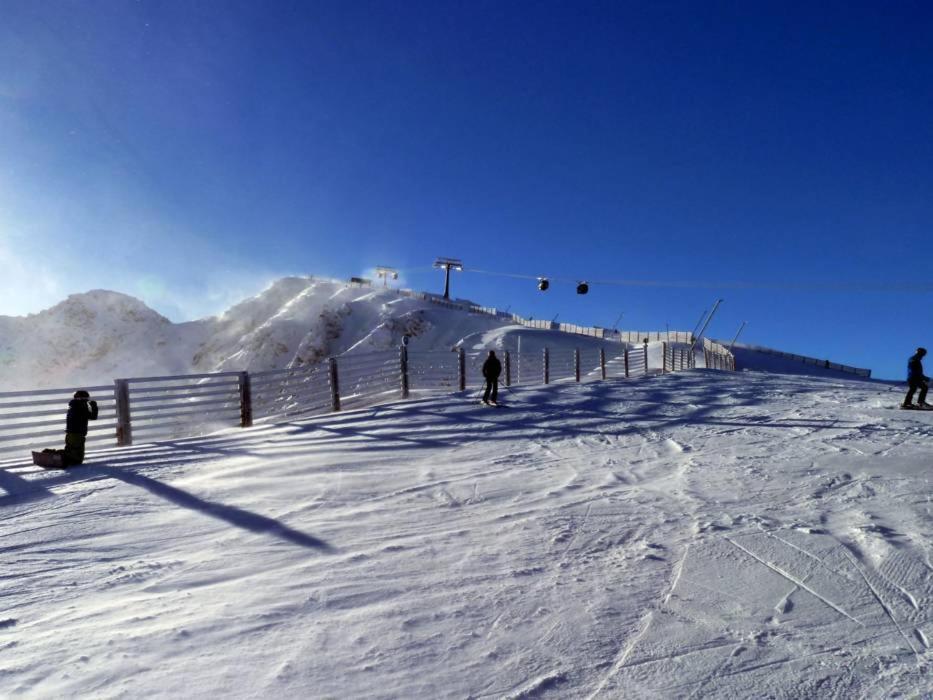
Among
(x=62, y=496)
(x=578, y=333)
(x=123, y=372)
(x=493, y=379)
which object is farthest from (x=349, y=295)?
(x=62, y=496)

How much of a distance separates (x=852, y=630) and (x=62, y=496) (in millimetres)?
7038

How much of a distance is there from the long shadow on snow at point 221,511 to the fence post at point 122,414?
2.38 m

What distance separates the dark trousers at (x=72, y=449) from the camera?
718 cm

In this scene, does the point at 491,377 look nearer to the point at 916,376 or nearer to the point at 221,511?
the point at 221,511

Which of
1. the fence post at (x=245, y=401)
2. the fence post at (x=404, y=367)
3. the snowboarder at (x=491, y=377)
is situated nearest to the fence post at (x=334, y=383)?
the fence post at (x=245, y=401)

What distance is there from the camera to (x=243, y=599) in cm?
338

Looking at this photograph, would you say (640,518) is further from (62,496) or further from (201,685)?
(62,496)

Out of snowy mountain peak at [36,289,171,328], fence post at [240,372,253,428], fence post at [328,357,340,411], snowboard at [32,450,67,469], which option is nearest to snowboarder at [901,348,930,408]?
fence post at [328,357,340,411]

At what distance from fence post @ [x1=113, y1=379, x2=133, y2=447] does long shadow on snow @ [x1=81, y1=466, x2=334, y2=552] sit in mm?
2379

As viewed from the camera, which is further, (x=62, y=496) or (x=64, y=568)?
(x=62, y=496)

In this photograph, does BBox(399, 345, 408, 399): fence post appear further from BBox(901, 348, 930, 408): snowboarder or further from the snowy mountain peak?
the snowy mountain peak

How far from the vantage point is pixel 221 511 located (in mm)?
5199

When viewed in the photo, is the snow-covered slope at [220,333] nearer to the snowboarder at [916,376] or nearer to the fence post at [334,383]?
the fence post at [334,383]

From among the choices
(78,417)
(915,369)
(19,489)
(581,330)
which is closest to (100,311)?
(581,330)
